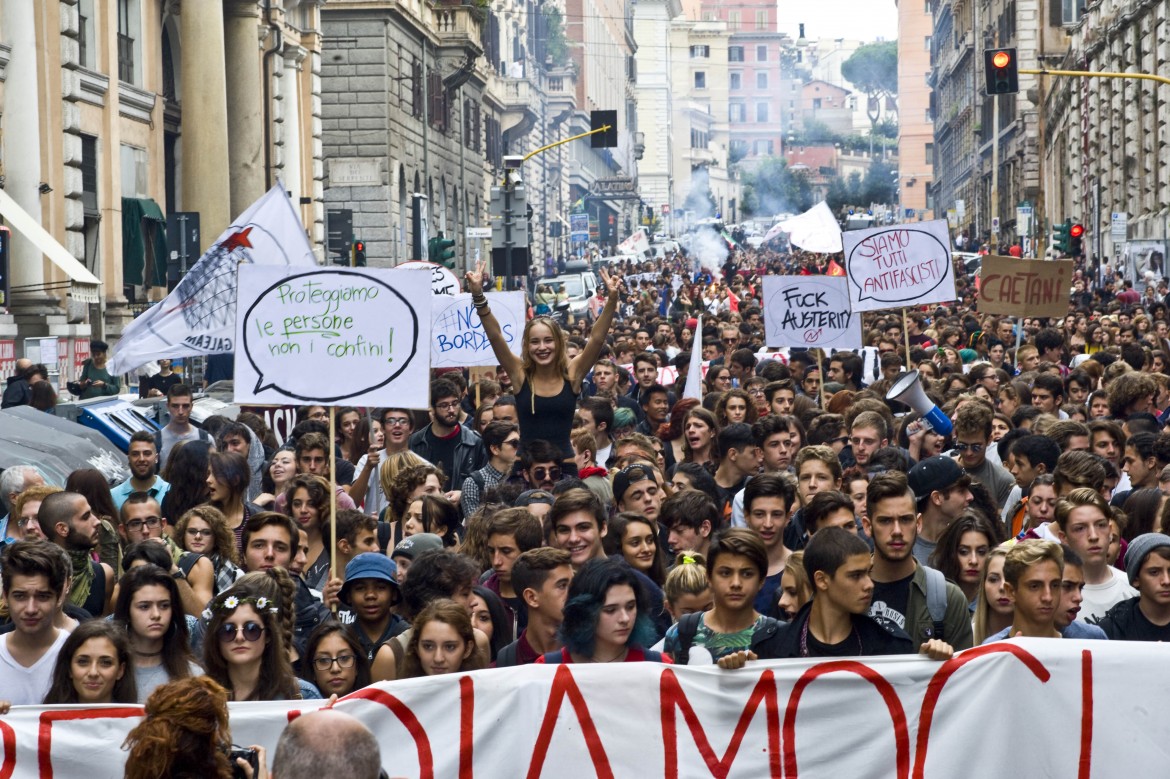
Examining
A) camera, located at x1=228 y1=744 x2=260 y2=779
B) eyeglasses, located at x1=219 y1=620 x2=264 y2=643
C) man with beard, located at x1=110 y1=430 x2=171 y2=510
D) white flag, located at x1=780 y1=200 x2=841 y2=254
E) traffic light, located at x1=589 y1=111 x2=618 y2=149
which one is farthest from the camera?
traffic light, located at x1=589 y1=111 x2=618 y2=149

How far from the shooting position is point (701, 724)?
6227 mm

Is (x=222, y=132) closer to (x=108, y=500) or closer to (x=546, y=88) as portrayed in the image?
(x=108, y=500)

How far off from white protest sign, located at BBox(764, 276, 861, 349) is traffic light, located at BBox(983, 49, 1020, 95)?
344 inches

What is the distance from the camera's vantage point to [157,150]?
103 feet

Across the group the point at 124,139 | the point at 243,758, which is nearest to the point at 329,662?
the point at 243,758

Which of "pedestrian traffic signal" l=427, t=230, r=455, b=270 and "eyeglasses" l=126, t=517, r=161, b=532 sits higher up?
"pedestrian traffic signal" l=427, t=230, r=455, b=270

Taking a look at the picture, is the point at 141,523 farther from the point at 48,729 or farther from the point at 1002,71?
the point at 1002,71

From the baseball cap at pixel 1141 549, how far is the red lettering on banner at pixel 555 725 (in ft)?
6.81

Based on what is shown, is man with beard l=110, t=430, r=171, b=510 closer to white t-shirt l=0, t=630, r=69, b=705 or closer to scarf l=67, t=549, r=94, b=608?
scarf l=67, t=549, r=94, b=608

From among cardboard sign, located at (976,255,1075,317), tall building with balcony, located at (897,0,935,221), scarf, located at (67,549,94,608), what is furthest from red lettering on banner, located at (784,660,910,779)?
tall building with balcony, located at (897,0,935,221)

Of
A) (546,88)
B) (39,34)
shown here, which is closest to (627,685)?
(39,34)

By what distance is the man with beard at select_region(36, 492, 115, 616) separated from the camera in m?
7.75

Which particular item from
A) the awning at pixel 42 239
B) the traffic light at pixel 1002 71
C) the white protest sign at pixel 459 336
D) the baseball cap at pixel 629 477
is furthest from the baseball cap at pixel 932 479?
the awning at pixel 42 239

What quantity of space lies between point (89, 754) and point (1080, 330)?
53.1ft
